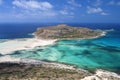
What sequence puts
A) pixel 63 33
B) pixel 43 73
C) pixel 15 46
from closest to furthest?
1. pixel 43 73
2. pixel 15 46
3. pixel 63 33

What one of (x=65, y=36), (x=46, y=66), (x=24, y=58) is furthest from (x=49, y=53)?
(x=65, y=36)

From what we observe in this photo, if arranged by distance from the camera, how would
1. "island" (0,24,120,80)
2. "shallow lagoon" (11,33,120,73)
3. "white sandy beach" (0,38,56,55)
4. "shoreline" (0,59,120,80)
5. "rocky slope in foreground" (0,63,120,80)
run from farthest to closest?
"white sandy beach" (0,38,56,55) < "shallow lagoon" (11,33,120,73) < "shoreline" (0,59,120,80) < "island" (0,24,120,80) < "rocky slope in foreground" (0,63,120,80)

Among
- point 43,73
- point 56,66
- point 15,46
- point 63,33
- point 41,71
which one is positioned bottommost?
point 43,73

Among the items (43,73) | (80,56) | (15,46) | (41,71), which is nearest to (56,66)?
(41,71)

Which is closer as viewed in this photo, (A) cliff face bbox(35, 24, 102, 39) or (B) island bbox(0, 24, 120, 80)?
(B) island bbox(0, 24, 120, 80)

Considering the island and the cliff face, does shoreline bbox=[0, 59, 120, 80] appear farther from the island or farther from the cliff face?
the cliff face

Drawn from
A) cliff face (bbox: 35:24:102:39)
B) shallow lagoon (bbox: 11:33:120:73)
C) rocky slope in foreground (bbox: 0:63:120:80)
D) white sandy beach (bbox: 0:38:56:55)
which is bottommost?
rocky slope in foreground (bbox: 0:63:120:80)

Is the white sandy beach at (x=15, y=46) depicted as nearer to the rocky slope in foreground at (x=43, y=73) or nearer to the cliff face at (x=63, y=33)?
the cliff face at (x=63, y=33)

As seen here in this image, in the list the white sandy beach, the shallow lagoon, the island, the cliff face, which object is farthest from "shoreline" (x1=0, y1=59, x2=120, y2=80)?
the cliff face

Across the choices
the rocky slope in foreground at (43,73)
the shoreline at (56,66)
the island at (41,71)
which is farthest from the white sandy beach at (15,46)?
the rocky slope in foreground at (43,73)

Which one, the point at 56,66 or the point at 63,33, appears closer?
the point at 56,66

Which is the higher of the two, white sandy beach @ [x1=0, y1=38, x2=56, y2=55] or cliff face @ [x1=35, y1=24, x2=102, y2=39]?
cliff face @ [x1=35, y1=24, x2=102, y2=39]

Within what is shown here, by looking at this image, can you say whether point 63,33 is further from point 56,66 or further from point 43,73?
point 43,73
